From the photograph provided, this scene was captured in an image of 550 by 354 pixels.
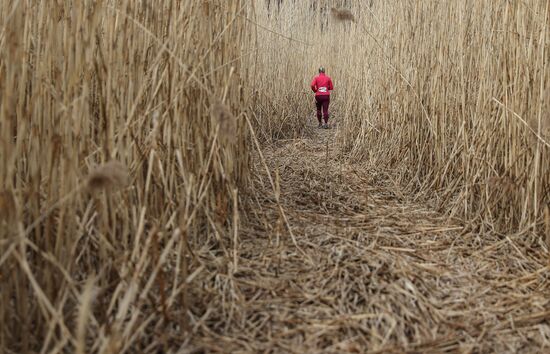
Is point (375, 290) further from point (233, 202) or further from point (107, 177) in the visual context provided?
point (107, 177)

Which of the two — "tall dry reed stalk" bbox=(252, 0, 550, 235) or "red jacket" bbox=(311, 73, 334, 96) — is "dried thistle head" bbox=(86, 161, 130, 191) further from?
"red jacket" bbox=(311, 73, 334, 96)

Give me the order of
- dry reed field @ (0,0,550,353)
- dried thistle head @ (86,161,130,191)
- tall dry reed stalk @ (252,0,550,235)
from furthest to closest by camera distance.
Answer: tall dry reed stalk @ (252,0,550,235) → dry reed field @ (0,0,550,353) → dried thistle head @ (86,161,130,191)

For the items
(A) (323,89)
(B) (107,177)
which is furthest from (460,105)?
(A) (323,89)

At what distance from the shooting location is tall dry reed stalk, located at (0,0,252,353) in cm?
74

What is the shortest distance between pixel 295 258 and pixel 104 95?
0.54 m

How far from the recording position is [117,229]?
0.96 meters

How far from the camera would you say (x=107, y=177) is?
0.66m

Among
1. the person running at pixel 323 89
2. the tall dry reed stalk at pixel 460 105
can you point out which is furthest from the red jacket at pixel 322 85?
the tall dry reed stalk at pixel 460 105

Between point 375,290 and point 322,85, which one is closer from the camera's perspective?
point 375,290

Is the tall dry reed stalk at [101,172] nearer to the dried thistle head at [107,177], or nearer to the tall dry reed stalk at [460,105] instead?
the dried thistle head at [107,177]

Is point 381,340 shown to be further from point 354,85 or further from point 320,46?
point 320,46

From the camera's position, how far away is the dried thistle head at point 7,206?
2.41ft

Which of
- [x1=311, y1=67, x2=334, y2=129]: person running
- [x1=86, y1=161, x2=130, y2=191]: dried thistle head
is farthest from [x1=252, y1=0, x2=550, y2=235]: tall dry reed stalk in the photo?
[x1=311, y1=67, x2=334, y2=129]: person running

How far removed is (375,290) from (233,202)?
43 cm
